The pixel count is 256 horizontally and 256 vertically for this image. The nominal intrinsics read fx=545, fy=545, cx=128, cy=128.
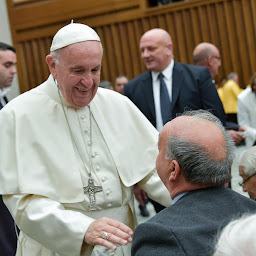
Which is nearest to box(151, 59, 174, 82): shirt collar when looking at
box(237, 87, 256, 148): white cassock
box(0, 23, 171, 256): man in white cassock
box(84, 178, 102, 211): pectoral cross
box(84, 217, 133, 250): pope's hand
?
box(237, 87, 256, 148): white cassock

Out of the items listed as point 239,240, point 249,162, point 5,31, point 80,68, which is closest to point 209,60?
point 249,162

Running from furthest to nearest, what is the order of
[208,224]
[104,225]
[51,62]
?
[51,62] < [104,225] < [208,224]

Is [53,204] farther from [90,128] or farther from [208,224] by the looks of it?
[208,224]

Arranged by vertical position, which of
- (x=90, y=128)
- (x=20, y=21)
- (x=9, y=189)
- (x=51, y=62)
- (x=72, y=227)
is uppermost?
(x=20, y=21)

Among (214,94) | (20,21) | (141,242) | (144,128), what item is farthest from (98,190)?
(20,21)

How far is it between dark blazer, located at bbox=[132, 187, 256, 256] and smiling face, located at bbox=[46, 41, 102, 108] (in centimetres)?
85

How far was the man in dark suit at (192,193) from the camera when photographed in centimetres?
175

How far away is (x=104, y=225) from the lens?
224 centimetres

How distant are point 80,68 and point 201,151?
0.83m

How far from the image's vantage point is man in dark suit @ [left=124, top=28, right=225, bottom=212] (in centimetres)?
445

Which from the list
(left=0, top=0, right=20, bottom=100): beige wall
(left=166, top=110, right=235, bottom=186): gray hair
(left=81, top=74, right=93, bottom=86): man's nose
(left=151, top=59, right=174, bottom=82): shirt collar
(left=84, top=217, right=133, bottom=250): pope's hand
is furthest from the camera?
(left=0, top=0, right=20, bottom=100): beige wall

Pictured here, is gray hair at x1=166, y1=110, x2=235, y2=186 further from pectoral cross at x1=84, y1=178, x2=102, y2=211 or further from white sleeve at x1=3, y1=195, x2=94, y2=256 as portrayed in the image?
pectoral cross at x1=84, y1=178, x2=102, y2=211

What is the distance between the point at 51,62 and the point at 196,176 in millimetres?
1041

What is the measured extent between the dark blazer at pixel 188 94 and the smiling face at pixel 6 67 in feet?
3.51
